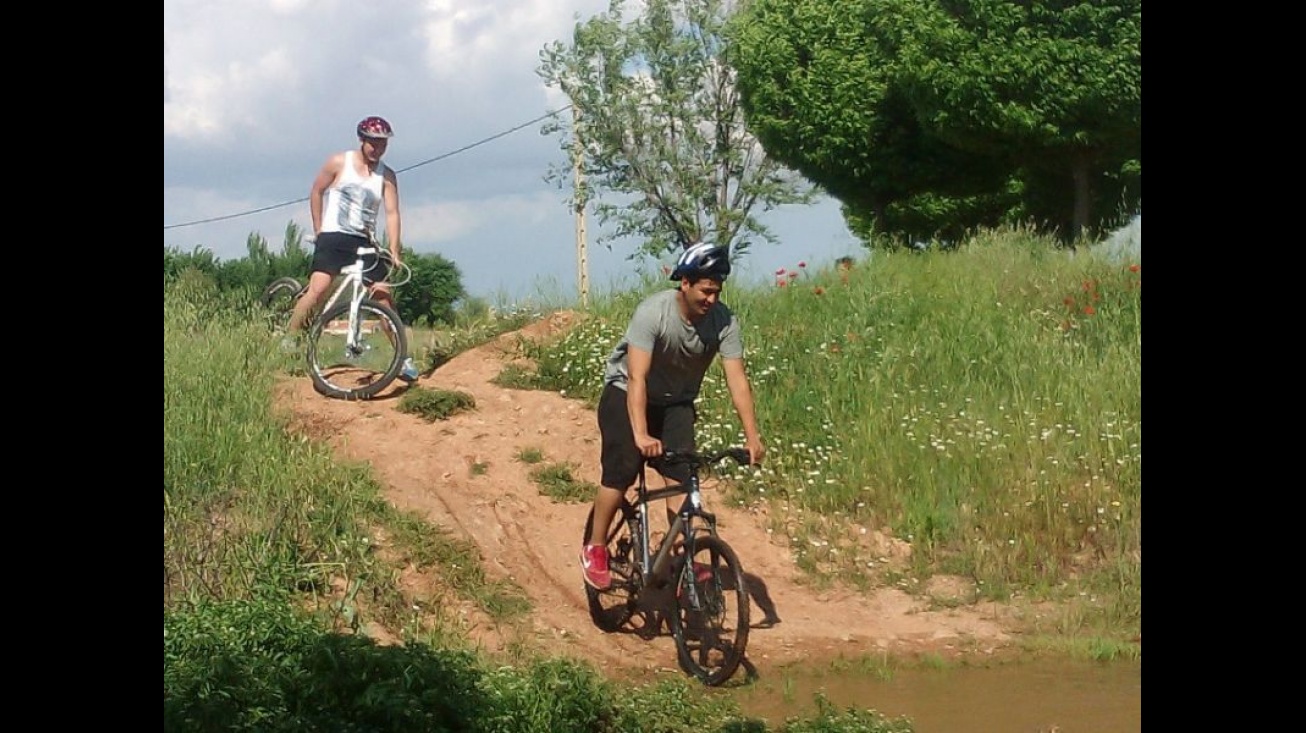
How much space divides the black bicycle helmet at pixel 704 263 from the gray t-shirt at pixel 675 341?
187 millimetres

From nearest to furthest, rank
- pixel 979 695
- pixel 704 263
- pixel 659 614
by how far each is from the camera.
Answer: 1. pixel 704 263
2. pixel 979 695
3. pixel 659 614

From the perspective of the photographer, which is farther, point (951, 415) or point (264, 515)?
point (951, 415)

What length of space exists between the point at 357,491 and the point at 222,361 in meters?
1.94

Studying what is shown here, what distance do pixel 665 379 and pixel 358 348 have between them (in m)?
4.27

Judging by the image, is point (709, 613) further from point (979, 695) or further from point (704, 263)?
point (704, 263)

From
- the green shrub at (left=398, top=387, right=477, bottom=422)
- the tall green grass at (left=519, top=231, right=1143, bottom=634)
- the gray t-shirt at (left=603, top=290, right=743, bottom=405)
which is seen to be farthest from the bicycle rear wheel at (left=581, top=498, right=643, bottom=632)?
the green shrub at (left=398, top=387, right=477, bottom=422)

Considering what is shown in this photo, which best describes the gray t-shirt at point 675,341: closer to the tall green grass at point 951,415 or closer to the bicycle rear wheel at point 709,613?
the bicycle rear wheel at point 709,613

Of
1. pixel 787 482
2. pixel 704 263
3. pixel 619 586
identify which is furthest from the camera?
pixel 787 482

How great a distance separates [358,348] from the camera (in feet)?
37.1

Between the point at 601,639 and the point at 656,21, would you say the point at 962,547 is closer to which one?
the point at 601,639

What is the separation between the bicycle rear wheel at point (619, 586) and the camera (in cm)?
821

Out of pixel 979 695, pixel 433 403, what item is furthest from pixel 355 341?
pixel 979 695

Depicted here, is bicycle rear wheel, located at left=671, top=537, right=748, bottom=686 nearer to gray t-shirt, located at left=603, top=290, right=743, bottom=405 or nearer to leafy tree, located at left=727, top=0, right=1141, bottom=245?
gray t-shirt, located at left=603, top=290, right=743, bottom=405
